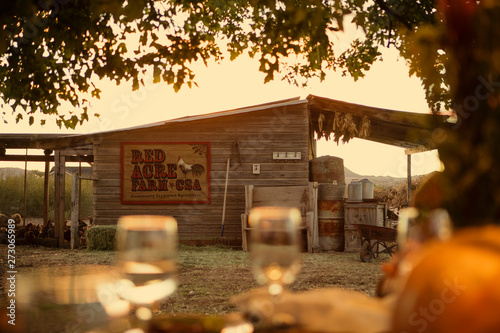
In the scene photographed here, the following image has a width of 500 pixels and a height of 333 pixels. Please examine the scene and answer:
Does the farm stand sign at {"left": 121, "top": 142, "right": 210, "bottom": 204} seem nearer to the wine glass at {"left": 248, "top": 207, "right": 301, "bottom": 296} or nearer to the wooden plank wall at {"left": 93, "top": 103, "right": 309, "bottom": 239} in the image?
the wooden plank wall at {"left": 93, "top": 103, "right": 309, "bottom": 239}

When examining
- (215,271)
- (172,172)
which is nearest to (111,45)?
(215,271)

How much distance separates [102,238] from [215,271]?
5746 mm

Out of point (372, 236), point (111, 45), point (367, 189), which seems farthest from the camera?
point (367, 189)

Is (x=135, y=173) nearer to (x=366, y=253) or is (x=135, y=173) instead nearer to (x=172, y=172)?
(x=172, y=172)

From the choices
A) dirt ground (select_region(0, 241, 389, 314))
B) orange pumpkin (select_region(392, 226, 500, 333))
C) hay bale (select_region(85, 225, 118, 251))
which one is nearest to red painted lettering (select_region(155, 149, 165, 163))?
hay bale (select_region(85, 225, 118, 251))

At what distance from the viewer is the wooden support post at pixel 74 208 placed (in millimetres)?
15159

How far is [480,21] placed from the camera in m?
1.14

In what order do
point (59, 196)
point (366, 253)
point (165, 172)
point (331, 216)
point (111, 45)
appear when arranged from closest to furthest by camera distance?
point (111, 45), point (366, 253), point (331, 216), point (165, 172), point (59, 196)

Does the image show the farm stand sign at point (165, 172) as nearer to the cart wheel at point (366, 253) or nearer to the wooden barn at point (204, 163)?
the wooden barn at point (204, 163)

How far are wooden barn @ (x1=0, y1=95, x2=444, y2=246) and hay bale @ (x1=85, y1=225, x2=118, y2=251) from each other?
2.94 feet

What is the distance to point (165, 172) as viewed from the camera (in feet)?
50.2

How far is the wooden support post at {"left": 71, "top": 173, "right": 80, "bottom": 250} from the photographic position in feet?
49.7

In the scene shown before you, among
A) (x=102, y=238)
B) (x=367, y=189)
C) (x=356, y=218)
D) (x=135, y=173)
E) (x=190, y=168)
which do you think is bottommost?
(x=102, y=238)

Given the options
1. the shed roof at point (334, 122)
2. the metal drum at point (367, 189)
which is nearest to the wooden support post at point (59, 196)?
the shed roof at point (334, 122)
